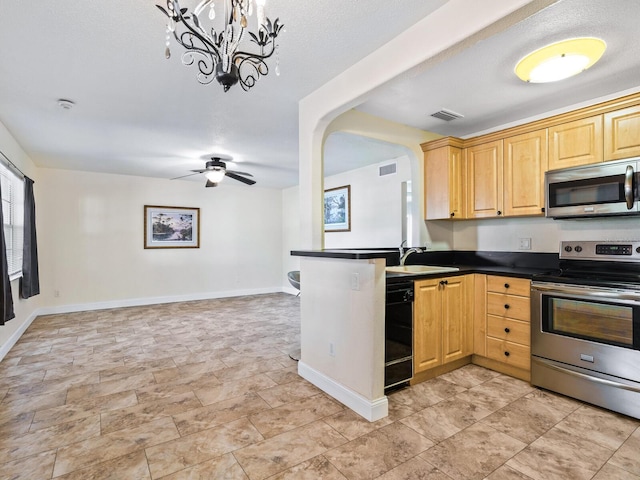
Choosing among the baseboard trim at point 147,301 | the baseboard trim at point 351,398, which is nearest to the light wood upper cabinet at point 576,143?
the baseboard trim at point 351,398

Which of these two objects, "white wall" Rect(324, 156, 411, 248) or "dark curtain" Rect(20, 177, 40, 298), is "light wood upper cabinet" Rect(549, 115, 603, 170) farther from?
"dark curtain" Rect(20, 177, 40, 298)

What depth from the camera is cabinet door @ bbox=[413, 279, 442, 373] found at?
2781 mm

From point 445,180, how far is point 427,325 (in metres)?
1.59

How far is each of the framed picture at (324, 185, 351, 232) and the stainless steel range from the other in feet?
11.5

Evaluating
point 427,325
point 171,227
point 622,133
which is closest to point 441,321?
point 427,325

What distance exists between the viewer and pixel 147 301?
6.53 metres

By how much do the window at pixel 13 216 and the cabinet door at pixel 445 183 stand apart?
475 cm

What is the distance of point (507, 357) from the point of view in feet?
9.83

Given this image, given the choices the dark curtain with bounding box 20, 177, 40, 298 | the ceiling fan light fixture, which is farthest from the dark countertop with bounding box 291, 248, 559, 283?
the dark curtain with bounding box 20, 177, 40, 298

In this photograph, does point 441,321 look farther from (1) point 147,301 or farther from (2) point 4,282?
(1) point 147,301

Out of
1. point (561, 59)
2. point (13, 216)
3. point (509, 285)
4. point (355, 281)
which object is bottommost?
point (509, 285)

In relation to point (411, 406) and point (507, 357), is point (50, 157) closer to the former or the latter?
point (411, 406)

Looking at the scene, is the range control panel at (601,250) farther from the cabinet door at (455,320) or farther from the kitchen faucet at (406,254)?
the kitchen faucet at (406,254)

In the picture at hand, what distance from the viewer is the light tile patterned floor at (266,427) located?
1812 millimetres
